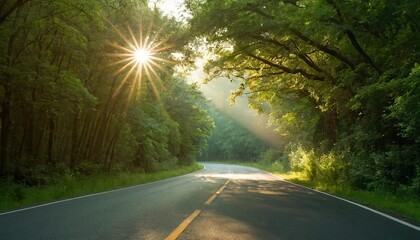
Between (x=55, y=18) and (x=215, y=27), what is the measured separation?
19.3ft

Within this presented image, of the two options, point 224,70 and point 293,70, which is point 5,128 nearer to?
point 224,70

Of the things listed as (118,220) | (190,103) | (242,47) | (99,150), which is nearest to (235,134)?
(190,103)

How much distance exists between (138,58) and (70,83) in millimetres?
5826

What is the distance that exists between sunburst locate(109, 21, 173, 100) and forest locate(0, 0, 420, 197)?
0.07 meters

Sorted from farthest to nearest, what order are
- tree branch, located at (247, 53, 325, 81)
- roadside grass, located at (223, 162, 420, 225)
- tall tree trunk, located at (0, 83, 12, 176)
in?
tree branch, located at (247, 53, 325, 81), tall tree trunk, located at (0, 83, 12, 176), roadside grass, located at (223, 162, 420, 225)

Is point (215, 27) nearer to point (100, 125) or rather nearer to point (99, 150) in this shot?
point (100, 125)

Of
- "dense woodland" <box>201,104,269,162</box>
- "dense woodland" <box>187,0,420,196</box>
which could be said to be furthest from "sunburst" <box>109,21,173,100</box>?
"dense woodland" <box>201,104,269,162</box>

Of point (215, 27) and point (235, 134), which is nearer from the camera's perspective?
point (215, 27)

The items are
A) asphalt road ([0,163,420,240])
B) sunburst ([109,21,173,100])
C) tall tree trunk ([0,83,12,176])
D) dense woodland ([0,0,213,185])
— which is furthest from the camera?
sunburst ([109,21,173,100])

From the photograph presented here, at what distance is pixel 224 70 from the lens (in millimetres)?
A: 21594

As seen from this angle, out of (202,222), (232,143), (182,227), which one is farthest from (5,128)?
(232,143)

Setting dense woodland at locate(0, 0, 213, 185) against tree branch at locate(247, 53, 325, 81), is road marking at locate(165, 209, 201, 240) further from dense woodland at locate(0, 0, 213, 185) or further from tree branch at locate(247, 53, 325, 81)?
tree branch at locate(247, 53, 325, 81)

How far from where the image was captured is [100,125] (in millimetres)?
22781

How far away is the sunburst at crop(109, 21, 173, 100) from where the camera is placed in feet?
60.1
